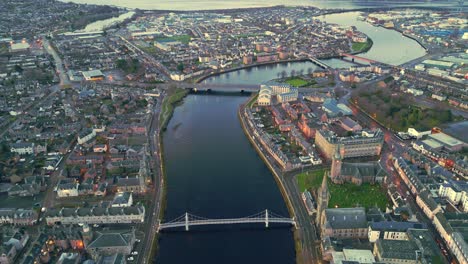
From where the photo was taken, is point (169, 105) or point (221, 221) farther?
point (169, 105)

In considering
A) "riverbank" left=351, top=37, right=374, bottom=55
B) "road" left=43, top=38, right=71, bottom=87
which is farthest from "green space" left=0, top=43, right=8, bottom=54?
"riverbank" left=351, top=37, right=374, bottom=55

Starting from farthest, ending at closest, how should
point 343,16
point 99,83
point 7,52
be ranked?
1. point 343,16
2. point 7,52
3. point 99,83

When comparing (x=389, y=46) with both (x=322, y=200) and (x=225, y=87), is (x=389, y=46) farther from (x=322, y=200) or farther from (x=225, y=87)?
(x=322, y=200)

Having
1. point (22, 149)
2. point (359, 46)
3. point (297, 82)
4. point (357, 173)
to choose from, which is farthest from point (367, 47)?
point (22, 149)

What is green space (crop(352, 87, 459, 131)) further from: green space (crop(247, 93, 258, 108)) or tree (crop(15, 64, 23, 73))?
tree (crop(15, 64, 23, 73))

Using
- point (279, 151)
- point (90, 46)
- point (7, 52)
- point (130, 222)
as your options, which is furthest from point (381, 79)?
point (7, 52)

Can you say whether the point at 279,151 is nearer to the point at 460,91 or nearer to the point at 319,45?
the point at 460,91
